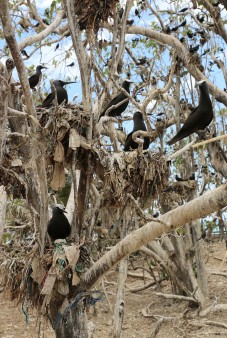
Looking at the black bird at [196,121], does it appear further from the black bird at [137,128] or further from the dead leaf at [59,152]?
the dead leaf at [59,152]

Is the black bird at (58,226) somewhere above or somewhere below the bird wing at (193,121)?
below

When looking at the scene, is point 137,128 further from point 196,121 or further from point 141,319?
point 141,319

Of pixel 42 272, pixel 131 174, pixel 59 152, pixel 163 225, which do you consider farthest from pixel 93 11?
pixel 163 225

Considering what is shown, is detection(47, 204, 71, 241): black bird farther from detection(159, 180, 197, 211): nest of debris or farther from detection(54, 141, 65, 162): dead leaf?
detection(159, 180, 197, 211): nest of debris

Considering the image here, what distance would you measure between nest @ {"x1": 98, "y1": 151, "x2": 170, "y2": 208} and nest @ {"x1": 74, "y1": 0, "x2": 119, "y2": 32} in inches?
69.0

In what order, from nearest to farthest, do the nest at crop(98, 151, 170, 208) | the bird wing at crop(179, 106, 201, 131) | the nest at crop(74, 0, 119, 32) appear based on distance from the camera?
1. the nest at crop(98, 151, 170, 208)
2. the nest at crop(74, 0, 119, 32)
3. the bird wing at crop(179, 106, 201, 131)

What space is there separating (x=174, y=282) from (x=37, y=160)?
6716 mm

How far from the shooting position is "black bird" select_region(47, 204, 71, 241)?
682 centimetres

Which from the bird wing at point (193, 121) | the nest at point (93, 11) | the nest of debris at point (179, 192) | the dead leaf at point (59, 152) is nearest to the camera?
the dead leaf at point (59, 152)

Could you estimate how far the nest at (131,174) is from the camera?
20.5 feet

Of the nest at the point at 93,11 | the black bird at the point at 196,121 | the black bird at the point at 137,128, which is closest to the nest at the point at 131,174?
the black bird at the point at 196,121

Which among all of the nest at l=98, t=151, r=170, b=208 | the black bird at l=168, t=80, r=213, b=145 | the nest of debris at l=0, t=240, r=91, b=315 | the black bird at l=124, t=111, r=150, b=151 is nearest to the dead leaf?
the nest at l=98, t=151, r=170, b=208

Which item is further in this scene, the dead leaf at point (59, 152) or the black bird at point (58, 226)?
the black bird at point (58, 226)

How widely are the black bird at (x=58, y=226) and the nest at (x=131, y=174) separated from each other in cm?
75
